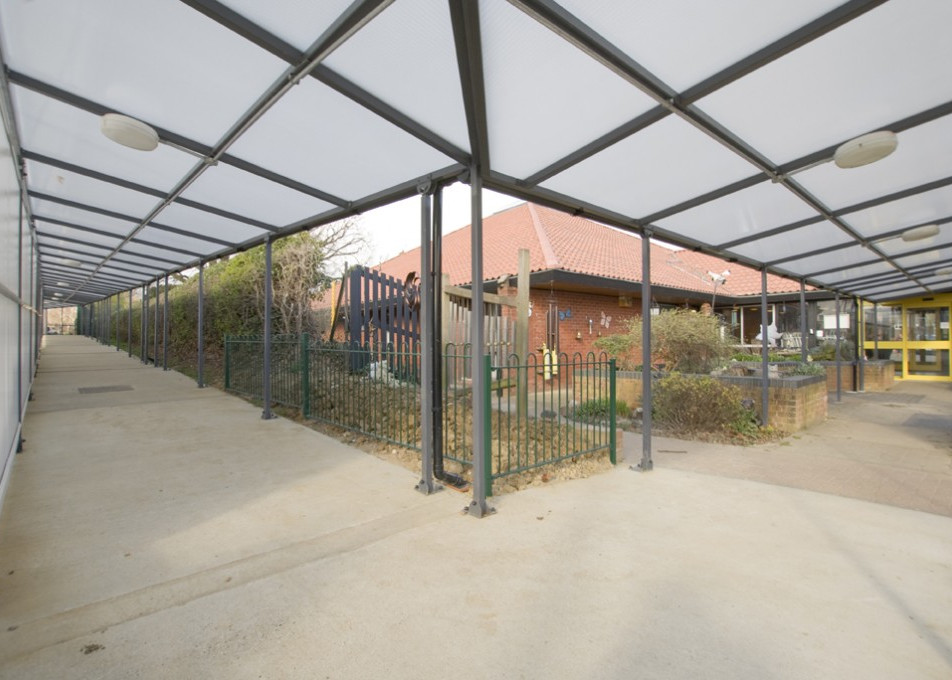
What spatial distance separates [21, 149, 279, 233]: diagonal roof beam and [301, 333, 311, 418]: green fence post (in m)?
1.78

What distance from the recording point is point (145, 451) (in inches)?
201

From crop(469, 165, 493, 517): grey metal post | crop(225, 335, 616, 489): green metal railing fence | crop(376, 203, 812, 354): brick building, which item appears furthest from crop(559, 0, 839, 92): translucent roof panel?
crop(376, 203, 812, 354): brick building

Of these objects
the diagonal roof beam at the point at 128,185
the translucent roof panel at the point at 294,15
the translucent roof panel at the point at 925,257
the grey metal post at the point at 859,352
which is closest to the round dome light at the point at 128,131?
the translucent roof panel at the point at 294,15

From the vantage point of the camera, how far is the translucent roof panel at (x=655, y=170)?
3217 mm

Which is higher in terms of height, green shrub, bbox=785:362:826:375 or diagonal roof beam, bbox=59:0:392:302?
diagonal roof beam, bbox=59:0:392:302

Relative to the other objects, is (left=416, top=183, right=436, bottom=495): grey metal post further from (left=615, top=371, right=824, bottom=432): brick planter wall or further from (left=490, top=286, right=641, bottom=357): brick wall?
(left=490, top=286, right=641, bottom=357): brick wall

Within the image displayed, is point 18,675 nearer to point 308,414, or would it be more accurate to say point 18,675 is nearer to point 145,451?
point 145,451

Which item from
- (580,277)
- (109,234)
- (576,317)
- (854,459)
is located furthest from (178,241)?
(854,459)

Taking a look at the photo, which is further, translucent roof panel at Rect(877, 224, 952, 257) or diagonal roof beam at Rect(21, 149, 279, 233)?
translucent roof panel at Rect(877, 224, 952, 257)

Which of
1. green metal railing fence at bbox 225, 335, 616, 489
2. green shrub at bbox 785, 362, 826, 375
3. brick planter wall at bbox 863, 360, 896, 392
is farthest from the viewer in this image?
brick planter wall at bbox 863, 360, 896, 392

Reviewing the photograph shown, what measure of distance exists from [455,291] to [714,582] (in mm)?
4624

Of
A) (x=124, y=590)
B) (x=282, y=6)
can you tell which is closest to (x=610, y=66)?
(x=282, y=6)

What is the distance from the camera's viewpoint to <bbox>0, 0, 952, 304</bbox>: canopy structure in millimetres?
2215

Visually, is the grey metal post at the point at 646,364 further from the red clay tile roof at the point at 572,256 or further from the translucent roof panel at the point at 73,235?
the translucent roof panel at the point at 73,235
